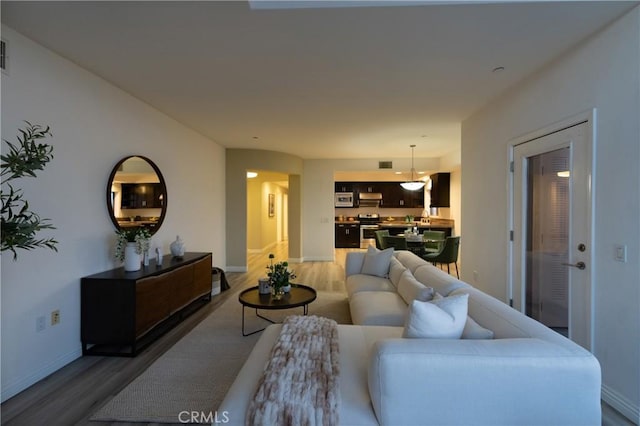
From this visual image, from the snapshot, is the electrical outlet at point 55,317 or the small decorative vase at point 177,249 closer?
the electrical outlet at point 55,317

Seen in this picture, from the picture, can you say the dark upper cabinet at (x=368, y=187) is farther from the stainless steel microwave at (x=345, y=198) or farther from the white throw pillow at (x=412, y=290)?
the white throw pillow at (x=412, y=290)

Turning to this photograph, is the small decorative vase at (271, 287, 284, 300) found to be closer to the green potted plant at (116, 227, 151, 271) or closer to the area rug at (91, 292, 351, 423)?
the area rug at (91, 292, 351, 423)

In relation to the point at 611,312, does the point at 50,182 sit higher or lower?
higher

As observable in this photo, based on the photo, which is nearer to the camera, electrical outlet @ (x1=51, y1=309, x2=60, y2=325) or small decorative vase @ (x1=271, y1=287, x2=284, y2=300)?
electrical outlet @ (x1=51, y1=309, x2=60, y2=325)

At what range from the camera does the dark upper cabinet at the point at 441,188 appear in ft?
28.3

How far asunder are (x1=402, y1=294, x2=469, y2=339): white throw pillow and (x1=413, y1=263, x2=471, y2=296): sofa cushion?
0.87 meters

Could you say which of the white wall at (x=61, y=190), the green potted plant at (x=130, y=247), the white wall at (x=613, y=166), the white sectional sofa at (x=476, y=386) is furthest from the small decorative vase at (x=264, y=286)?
the white wall at (x=613, y=166)

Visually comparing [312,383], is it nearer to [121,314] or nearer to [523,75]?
[121,314]

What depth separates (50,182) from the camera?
2.53m

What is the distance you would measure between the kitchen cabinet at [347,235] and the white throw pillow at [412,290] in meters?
7.16

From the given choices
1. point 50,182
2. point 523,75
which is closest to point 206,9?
point 50,182

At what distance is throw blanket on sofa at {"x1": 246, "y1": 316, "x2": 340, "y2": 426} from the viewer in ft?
4.44

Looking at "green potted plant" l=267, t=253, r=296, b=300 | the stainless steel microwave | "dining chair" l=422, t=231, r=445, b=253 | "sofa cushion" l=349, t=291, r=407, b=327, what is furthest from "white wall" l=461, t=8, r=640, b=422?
the stainless steel microwave

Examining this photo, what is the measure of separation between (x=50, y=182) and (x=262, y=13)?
2171mm
